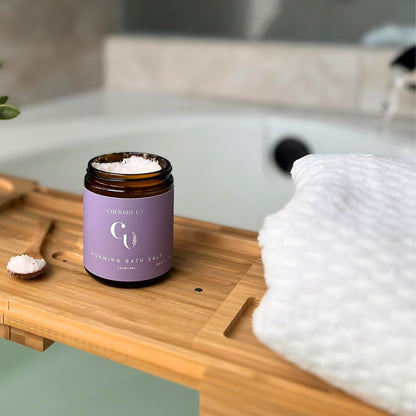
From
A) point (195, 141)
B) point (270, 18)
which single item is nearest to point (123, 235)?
point (195, 141)

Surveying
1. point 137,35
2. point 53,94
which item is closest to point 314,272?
point 53,94

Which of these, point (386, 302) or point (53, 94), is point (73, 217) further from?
point (53, 94)

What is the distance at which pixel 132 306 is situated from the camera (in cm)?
44

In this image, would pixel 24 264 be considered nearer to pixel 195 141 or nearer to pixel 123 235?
pixel 123 235

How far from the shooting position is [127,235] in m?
0.46

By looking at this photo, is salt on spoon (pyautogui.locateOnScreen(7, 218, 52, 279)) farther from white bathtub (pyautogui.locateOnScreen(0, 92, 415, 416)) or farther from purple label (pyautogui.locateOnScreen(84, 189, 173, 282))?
white bathtub (pyautogui.locateOnScreen(0, 92, 415, 416))

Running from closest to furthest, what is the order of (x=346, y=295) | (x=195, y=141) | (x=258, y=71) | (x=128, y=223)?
1. (x=346, y=295)
2. (x=128, y=223)
3. (x=195, y=141)
4. (x=258, y=71)

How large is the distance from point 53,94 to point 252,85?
564 mm

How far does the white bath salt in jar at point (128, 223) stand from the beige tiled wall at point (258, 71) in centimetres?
115

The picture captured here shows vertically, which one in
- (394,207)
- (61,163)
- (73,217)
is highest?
(394,207)

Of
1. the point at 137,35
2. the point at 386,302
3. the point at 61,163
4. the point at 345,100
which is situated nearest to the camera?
the point at 386,302

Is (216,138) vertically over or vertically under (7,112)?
under

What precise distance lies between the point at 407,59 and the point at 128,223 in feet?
3.67

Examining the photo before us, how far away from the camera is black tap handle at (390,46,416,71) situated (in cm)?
136
